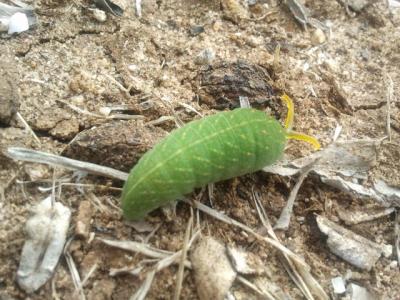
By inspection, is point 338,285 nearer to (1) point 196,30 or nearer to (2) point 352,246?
(2) point 352,246

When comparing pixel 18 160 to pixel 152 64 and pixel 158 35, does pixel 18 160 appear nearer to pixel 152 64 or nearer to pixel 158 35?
pixel 152 64

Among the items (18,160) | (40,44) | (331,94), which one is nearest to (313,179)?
(331,94)

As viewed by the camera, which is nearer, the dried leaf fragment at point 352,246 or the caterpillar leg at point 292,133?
the dried leaf fragment at point 352,246

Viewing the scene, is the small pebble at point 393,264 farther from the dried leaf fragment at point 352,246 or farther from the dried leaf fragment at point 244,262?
the dried leaf fragment at point 244,262

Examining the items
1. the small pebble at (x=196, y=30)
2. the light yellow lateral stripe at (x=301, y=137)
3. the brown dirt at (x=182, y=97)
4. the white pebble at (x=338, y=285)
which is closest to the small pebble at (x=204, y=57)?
the brown dirt at (x=182, y=97)

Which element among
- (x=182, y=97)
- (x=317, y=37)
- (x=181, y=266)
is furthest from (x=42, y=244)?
(x=317, y=37)

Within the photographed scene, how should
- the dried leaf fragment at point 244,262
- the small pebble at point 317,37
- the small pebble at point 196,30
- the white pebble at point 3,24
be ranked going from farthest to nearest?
the small pebble at point 317,37, the small pebble at point 196,30, the white pebble at point 3,24, the dried leaf fragment at point 244,262

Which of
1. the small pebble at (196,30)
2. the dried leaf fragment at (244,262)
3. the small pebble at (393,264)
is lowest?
the dried leaf fragment at (244,262)

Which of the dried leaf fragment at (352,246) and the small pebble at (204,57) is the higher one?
the small pebble at (204,57)
